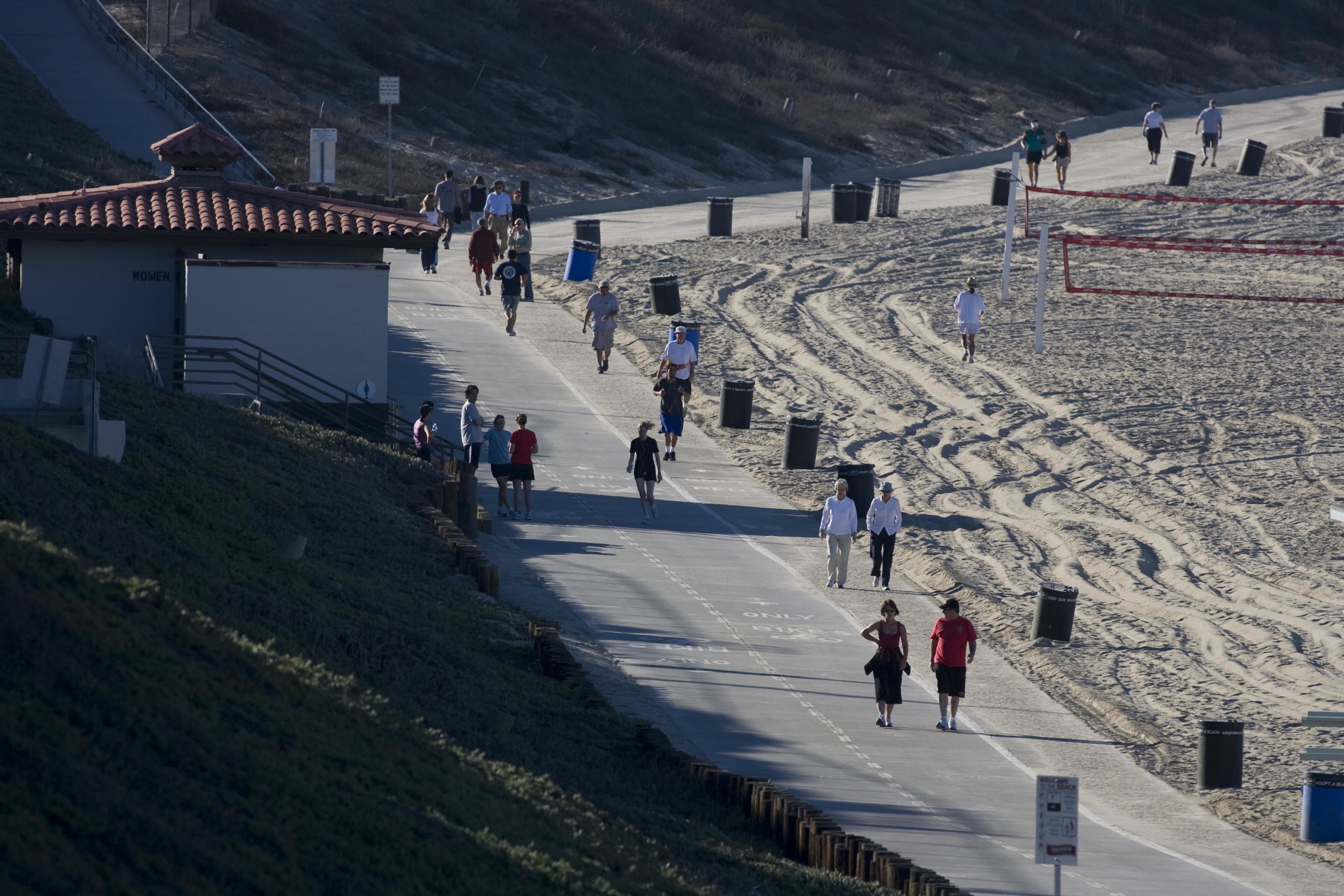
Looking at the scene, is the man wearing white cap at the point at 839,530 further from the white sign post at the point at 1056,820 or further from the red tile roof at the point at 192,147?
the red tile roof at the point at 192,147

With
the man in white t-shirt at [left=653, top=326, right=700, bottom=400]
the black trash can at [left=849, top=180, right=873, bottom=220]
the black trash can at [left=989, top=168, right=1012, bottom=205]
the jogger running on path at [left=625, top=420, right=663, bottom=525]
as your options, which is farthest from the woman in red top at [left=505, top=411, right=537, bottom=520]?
the black trash can at [left=989, top=168, right=1012, bottom=205]

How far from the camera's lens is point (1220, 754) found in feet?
46.9

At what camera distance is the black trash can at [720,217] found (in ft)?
126

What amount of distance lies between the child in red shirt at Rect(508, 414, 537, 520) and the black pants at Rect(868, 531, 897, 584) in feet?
13.9

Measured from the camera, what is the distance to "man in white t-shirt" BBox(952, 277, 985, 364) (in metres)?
27.8

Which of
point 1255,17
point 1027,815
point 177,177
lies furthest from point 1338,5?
point 1027,815

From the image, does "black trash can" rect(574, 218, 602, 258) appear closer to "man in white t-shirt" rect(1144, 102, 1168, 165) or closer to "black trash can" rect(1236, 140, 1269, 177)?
"man in white t-shirt" rect(1144, 102, 1168, 165)

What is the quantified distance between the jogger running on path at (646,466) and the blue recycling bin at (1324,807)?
922 centimetres

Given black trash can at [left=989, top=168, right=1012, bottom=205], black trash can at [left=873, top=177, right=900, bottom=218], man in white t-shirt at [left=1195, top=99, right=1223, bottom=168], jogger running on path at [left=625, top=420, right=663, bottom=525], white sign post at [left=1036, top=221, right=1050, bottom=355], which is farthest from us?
man in white t-shirt at [left=1195, top=99, right=1223, bottom=168]

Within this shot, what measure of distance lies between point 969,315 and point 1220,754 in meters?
14.4

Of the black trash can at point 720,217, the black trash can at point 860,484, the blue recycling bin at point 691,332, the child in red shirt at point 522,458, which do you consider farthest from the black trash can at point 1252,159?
the child in red shirt at point 522,458

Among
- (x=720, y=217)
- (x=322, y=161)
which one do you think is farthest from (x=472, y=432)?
(x=720, y=217)

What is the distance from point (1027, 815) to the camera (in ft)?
44.4

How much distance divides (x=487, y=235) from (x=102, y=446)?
16.9 m
